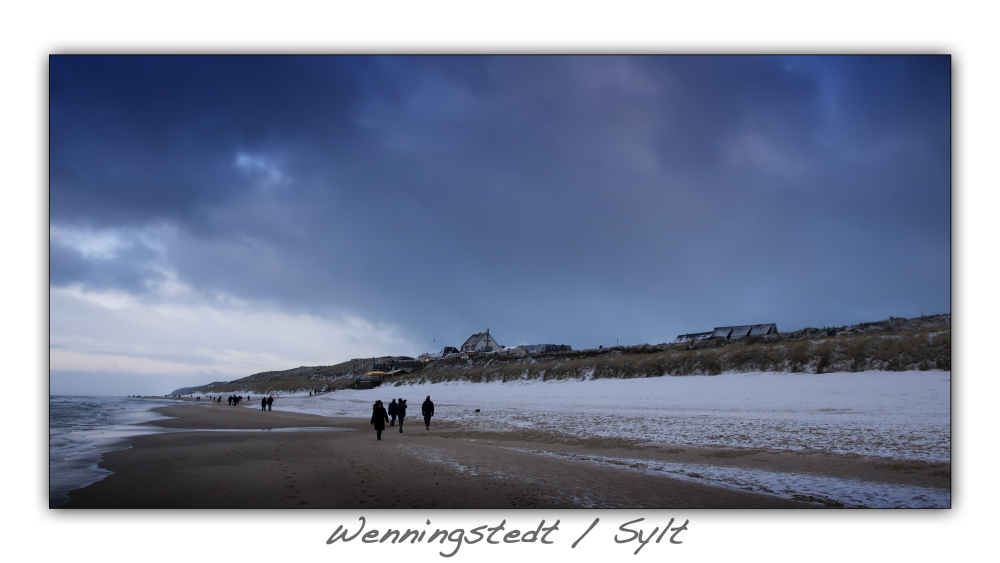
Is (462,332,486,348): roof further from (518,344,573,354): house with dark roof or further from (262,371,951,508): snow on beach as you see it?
(262,371,951,508): snow on beach

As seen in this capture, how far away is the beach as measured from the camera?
7.29m

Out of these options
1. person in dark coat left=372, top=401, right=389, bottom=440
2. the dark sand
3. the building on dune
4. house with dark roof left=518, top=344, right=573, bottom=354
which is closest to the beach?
the dark sand

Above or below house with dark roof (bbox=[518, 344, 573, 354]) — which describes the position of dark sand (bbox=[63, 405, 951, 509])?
above

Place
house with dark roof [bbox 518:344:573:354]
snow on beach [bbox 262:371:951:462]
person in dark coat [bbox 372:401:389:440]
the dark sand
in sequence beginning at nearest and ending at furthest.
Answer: the dark sand < snow on beach [bbox 262:371:951:462] < person in dark coat [bbox 372:401:389:440] < house with dark roof [bbox 518:344:573:354]

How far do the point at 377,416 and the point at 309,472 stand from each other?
702 centimetres

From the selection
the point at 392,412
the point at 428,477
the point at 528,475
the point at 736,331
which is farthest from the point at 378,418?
the point at 736,331

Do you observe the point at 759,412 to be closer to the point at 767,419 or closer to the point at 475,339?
the point at 767,419

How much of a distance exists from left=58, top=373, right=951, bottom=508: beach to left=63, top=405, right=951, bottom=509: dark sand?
25 mm

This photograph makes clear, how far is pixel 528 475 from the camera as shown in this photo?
29.6ft

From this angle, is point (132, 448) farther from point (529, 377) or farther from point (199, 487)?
point (529, 377)

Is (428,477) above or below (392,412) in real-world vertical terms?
above

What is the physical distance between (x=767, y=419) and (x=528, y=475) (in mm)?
11172
